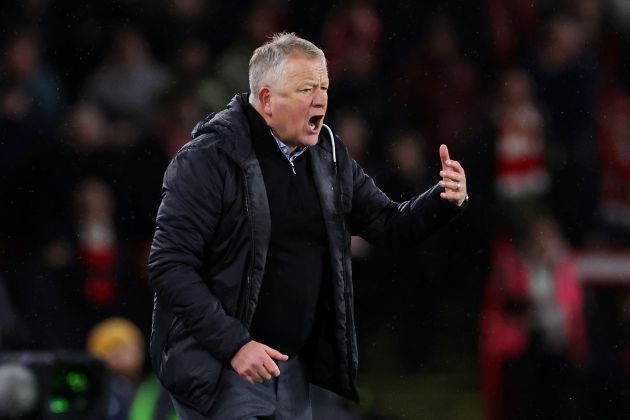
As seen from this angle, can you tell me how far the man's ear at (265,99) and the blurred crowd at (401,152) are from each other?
11.1 feet

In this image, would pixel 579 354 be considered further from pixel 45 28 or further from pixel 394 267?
pixel 45 28

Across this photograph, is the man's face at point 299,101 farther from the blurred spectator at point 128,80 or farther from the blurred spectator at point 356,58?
the blurred spectator at point 128,80

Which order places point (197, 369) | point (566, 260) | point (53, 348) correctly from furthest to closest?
point (566, 260) < point (53, 348) < point (197, 369)

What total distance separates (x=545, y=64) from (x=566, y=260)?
4.05 feet

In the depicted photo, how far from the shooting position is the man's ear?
3979 millimetres

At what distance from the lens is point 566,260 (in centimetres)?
820

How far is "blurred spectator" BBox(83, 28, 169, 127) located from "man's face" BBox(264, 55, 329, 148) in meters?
4.69

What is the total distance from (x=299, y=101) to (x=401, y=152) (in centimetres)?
420

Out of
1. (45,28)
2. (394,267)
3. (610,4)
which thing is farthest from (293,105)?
(610,4)

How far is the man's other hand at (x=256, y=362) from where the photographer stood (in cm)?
371

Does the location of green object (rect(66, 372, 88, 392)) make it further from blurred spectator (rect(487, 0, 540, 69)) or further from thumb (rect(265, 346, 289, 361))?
blurred spectator (rect(487, 0, 540, 69))

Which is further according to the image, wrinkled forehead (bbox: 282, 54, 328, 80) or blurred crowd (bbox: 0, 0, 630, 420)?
blurred crowd (bbox: 0, 0, 630, 420)

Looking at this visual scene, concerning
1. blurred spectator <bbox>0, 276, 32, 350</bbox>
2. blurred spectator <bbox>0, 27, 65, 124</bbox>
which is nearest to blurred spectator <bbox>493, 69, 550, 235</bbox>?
blurred spectator <bbox>0, 27, 65, 124</bbox>

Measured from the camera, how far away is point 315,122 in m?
3.98
